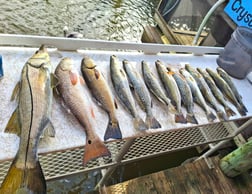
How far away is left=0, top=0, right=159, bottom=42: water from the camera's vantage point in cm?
559

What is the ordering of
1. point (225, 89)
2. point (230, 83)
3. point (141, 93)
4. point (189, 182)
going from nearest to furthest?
point (141, 93)
point (225, 89)
point (230, 83)
point (189, 182)

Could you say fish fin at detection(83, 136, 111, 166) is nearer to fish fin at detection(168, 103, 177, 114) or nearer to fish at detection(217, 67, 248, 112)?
fish fin at detection(168, 103, 177, 114)

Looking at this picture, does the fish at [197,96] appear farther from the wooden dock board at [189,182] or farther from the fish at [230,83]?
the wooden dock board at [189,182]

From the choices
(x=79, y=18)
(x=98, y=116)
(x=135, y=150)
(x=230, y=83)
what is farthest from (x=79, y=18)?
(x=98, y=116)

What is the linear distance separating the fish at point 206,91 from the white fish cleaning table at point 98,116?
11cm

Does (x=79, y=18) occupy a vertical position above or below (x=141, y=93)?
below

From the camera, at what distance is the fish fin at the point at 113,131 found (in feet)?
6.55

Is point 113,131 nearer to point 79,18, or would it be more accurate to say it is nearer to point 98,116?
point 98,116

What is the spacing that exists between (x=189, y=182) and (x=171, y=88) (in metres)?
1.45

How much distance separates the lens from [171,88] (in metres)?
2.54

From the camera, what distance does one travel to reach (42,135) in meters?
1.78

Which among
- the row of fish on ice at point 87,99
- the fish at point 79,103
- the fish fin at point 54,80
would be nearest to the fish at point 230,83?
the row of fish on ice at point 87,99

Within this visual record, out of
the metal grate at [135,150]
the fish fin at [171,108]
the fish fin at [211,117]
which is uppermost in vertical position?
the fish fin at [171,108]

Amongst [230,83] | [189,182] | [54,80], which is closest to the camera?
[54,80]
